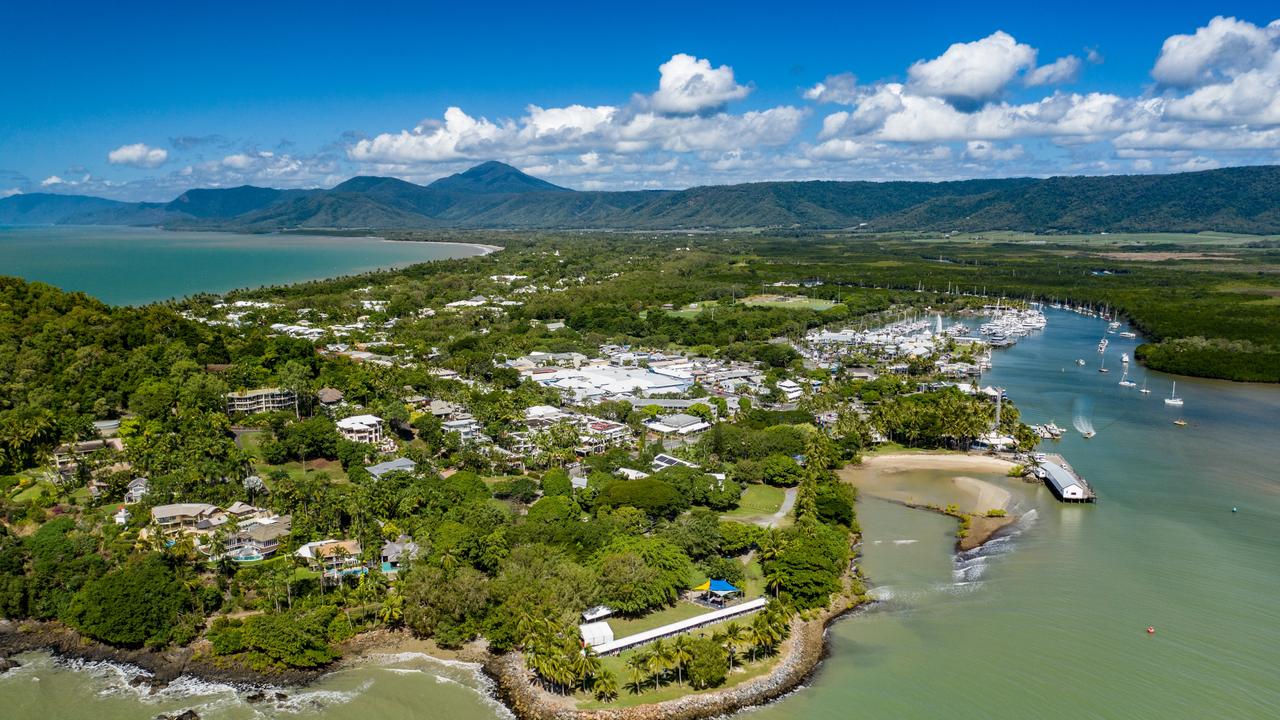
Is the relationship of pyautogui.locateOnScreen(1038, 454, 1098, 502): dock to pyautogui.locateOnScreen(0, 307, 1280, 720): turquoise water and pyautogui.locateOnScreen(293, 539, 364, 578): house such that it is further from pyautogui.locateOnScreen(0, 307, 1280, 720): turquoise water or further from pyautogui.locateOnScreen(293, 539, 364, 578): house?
pyautogui.locateOnScreen(293, 539, 364, 578): house

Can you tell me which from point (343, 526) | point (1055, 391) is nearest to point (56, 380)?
point (343, 526)

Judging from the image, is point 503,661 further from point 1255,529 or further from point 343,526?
point 1255,529

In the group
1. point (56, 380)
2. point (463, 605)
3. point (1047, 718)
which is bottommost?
point (1047, 718)

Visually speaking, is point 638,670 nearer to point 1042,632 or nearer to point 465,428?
point 1042,632

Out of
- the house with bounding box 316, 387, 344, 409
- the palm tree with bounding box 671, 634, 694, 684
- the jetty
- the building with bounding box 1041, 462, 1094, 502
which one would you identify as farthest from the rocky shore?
the house with bounding box 316, 387, 344, 409

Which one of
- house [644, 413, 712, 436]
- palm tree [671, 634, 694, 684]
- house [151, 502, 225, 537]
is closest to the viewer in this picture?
palm tree [671, 634, 694, 684]
